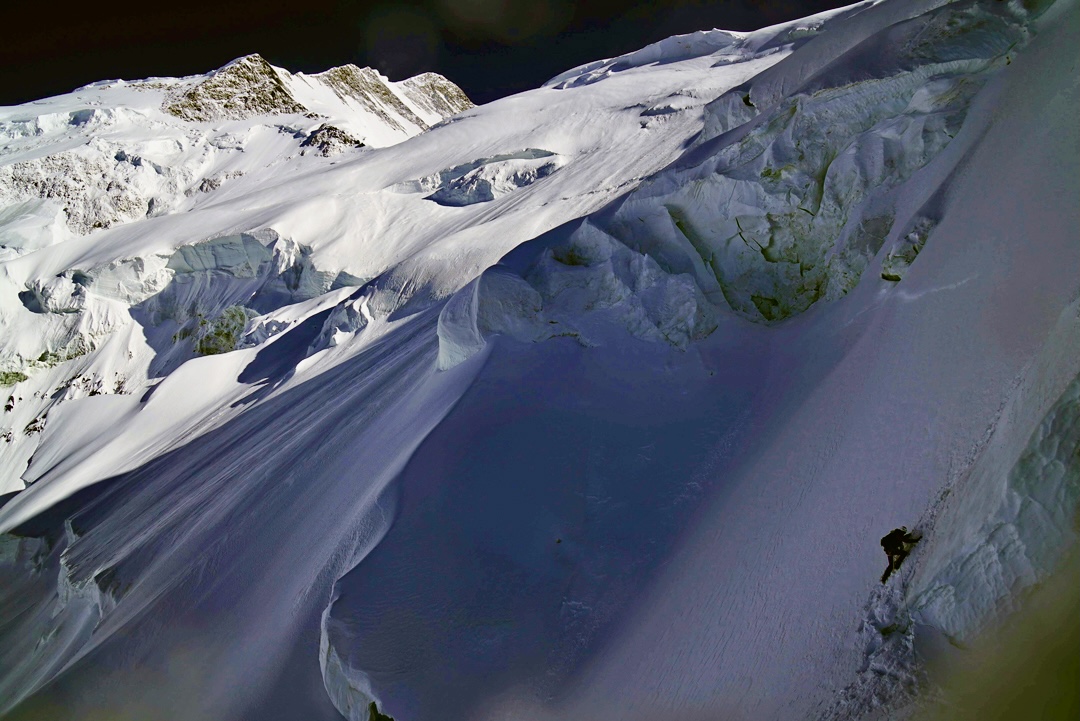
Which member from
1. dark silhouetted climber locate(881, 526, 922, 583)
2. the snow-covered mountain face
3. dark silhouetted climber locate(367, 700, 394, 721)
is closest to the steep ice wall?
the snow-covered mountain face

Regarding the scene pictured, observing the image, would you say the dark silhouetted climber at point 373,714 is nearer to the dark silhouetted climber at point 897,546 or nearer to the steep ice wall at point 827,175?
the dark silhouetted climber at point 897,546

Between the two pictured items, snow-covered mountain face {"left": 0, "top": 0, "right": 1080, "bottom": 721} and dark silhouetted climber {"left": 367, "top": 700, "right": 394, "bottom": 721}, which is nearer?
snow-covered mountain face {"left": 0, "top": 0, "right": 1080, "bottom": 721}

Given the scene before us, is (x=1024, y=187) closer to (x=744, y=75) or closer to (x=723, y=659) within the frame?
(x=723, y=659)

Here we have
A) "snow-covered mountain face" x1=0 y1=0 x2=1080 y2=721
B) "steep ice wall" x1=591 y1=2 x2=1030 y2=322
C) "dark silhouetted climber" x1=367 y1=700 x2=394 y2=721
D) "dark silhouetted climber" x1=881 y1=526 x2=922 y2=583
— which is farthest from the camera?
"steep ice wall" x1=591 y1=2 x2=1030 y2=322

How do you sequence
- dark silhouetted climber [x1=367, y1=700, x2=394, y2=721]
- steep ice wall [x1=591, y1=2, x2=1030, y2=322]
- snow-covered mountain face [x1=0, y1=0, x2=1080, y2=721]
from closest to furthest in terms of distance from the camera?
snow-covered mountain face [x1=0, y1=0, x2=1080, y2=721] → dark silhouetted climber [x1=367, y1=700, x2=394, y2=721] → steep ice wall [x1=591, y1=2, x2=1030, y2=322]

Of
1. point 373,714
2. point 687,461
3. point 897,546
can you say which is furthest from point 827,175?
point 373,714

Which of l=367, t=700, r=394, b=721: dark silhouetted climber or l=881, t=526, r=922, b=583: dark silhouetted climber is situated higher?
l=881, t=526, r=922, b=583: dark silhouetted climber

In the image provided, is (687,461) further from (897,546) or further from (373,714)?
(373,714)

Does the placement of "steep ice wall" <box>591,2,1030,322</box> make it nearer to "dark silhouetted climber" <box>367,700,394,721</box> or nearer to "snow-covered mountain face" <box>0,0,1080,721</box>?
"snow-covered mountain face" <box>0,0,1080,721</box>
